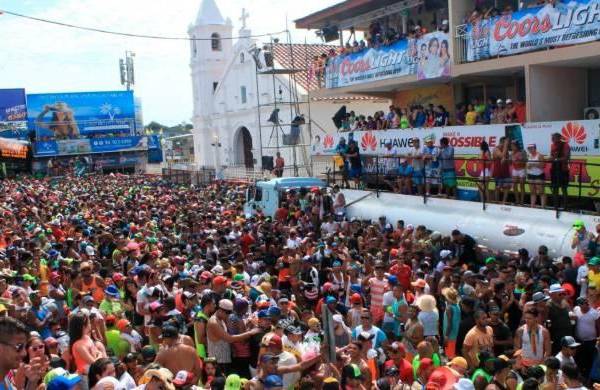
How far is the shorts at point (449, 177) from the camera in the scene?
51.3 ft

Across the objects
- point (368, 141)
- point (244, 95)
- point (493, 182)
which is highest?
point (244, 95)

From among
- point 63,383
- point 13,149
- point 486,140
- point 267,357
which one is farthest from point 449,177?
point 13,149

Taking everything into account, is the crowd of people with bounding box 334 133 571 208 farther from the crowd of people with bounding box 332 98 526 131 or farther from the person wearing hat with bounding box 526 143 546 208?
the crowd of people with bounding box 332 98 526 131

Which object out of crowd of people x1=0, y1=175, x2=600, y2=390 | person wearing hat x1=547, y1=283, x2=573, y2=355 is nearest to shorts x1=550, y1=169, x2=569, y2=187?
crowd of people x1=0, y1=175, x2=600, y2=390

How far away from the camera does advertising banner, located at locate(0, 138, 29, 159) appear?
48.9 meters

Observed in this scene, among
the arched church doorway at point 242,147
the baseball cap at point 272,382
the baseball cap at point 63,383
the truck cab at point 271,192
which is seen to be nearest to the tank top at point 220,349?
the baseball cap at point 272,382

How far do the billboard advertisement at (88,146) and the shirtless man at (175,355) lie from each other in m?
50.5

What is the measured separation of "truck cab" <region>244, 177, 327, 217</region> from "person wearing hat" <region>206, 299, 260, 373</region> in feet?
38.0

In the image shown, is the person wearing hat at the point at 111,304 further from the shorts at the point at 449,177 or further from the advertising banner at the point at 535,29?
the advertising banner at the point at 535,29

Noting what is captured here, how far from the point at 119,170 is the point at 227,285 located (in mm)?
49380

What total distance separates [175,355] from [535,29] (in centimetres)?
1207

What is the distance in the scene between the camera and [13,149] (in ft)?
164

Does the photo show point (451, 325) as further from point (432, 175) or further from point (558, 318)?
point (432, 175)

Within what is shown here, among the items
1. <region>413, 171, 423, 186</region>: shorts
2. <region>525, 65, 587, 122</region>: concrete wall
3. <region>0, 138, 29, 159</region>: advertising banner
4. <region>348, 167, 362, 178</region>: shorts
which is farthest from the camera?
<region>0, 138, 29, 159</region>: advertising banner
